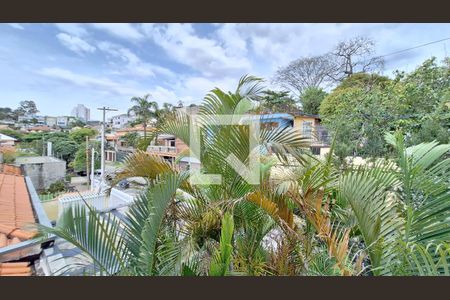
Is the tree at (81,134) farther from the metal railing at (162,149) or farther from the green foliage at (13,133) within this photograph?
the metal railing at (162,149)

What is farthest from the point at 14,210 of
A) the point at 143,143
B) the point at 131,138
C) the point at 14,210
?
the point at 143,143

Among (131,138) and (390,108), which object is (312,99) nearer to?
(390,108)

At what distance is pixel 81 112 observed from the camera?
175cm

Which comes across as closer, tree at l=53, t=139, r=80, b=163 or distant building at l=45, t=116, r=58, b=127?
distant building at l=45, t=116, r=58, b=127

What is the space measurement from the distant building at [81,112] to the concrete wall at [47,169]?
1.29 feet

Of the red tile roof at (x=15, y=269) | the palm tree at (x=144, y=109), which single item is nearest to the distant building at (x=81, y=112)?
the palm tree at (x=144, y=109)

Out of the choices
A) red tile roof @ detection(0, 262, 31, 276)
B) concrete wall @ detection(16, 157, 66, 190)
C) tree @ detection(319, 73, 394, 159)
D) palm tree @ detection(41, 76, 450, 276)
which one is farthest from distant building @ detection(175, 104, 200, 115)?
tree @ detection(319, 73, 394, 159)

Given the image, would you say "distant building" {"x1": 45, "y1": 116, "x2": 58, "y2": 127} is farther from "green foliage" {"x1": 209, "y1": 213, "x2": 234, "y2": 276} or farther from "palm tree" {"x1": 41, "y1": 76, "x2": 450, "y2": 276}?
"green foliage" {"x1": 209, "y1": 213, "x2": 234, "y2": 276}

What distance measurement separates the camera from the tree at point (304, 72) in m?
2.00

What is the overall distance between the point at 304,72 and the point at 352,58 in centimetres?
49

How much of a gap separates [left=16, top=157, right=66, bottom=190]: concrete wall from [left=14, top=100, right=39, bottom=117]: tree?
38cm

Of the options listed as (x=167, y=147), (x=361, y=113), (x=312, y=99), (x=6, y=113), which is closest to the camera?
(x=6, y=113)

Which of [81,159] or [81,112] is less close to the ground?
[81,112]

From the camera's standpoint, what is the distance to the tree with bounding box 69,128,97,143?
71.2 inches
